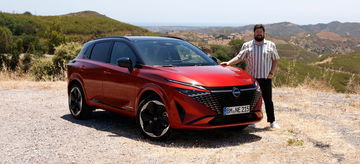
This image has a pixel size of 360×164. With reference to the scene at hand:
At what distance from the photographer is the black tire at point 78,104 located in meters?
8.66

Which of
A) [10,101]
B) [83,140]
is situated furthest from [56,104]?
[83,140]

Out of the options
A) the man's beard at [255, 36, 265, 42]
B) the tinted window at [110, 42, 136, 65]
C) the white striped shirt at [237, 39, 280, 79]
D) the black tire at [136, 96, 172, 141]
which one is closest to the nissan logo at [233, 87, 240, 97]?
the black tire at [136, 96, 172, 141]

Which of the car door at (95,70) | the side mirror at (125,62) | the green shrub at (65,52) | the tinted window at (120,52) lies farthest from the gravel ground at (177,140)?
the green shrub at (65,52)

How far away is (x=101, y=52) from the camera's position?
823 cm

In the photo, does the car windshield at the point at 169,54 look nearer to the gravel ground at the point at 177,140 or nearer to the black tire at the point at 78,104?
Answer: the gravel ground at the point at 177,140

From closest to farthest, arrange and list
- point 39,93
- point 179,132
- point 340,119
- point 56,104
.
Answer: point 179,132 → point 340,119 → point 56,104 → point 39,93

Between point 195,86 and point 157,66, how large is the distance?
1.00m

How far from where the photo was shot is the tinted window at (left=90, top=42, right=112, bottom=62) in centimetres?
806

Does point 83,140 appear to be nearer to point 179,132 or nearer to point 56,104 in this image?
point 179,132

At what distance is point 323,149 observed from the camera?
6230 millimetres

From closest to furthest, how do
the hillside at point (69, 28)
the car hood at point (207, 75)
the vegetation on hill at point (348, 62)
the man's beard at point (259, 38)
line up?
1. the car hood at point (207, 75)
2. the man's beard at point (259, 38)
3. the vegetation on hill at point (348, 62)
4. the hillside at point (69, 28)

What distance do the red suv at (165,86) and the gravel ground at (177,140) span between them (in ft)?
1.34

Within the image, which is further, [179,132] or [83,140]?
[179,132]

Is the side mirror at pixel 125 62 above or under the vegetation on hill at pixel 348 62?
above
